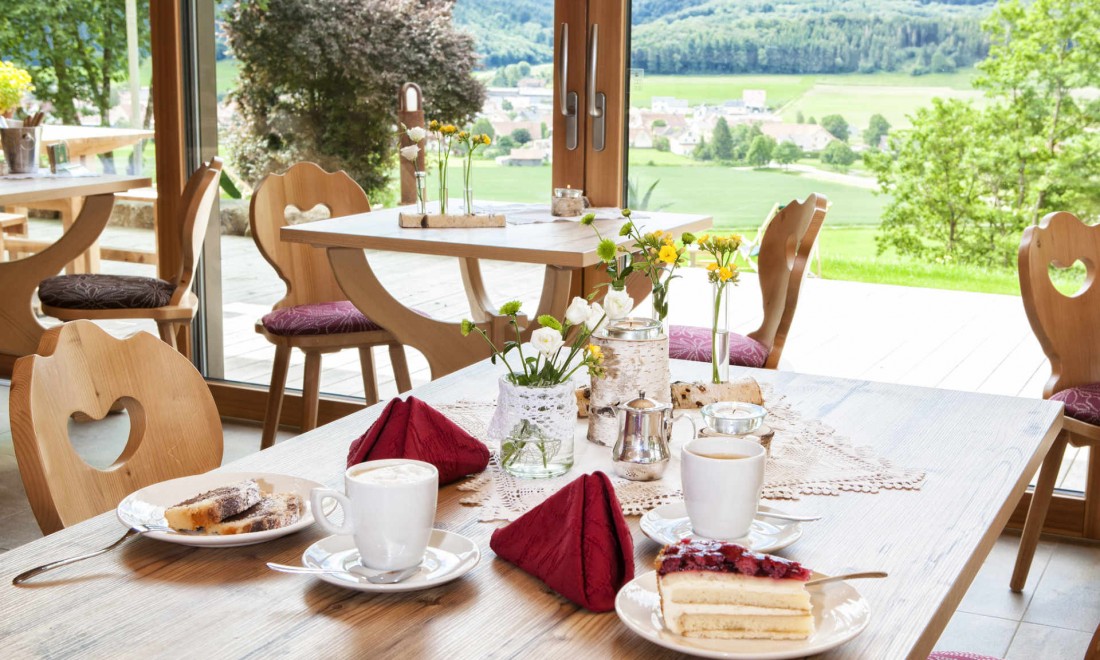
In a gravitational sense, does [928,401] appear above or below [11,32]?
below

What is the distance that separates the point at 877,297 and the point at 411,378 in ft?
5.09

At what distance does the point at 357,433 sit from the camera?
1.60 meters

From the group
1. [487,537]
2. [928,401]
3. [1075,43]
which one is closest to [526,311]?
[1075,43]

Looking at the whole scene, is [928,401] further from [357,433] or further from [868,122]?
[868,122]

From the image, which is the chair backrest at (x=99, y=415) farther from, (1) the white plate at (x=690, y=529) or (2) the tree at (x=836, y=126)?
(2) the tree at (x=836, y=126)

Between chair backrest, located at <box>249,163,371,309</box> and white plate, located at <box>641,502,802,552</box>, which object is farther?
chair backrest, located at <box>249,163,371,309</box>

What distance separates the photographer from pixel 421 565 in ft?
3.76

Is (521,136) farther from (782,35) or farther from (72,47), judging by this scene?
(72,47)

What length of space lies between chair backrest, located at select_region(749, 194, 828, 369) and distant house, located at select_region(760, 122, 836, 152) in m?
0.34

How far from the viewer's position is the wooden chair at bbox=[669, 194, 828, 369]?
2.95 metres

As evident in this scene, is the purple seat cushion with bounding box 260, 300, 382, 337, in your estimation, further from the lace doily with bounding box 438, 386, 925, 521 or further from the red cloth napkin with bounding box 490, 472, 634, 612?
the red cloth napkin with bounding box 490, 472, 634, 612

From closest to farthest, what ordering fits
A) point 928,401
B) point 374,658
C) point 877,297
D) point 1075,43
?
point 374,658 → point 928,401 → point 1075,43 → point 877,297

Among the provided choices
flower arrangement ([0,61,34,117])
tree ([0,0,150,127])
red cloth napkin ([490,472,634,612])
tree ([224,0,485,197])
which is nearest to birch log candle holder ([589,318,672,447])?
red cloth napkin ([490,472,634,612])

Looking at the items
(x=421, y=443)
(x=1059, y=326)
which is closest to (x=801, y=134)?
(x=1059, y=326)
